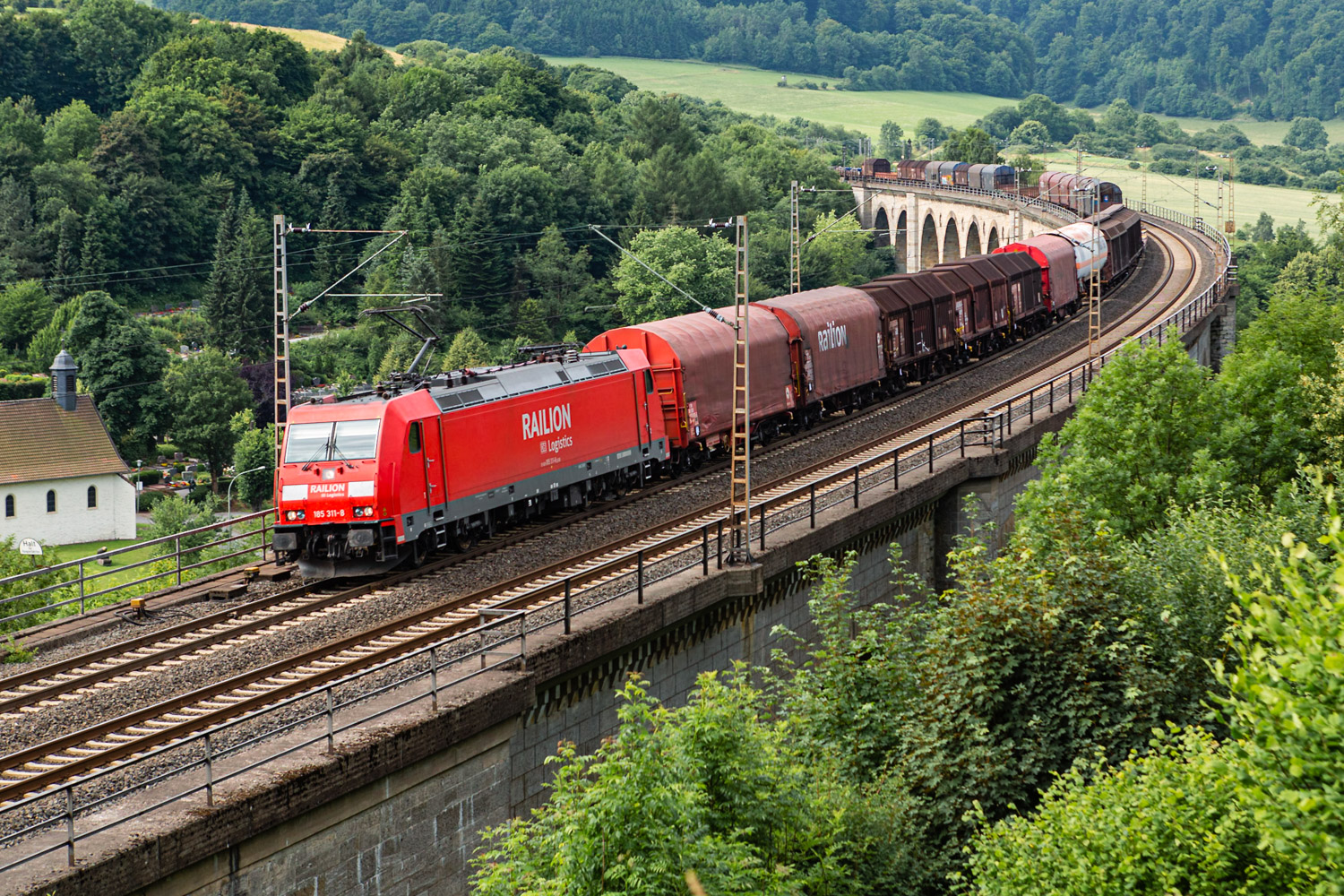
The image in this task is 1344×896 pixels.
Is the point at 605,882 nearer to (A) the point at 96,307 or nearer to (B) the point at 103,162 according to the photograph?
(A) the point at 96,307

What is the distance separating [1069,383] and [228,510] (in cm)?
5474

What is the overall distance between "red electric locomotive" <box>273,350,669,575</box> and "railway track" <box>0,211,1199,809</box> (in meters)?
1.04

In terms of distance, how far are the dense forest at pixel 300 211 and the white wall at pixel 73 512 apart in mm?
11086

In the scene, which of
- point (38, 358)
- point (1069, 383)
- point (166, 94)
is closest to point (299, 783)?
point (1069, 383)

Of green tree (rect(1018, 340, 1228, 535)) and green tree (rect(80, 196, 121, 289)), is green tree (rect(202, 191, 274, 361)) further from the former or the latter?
Answer: green tree (rect(1018, 340, 1228, 535))

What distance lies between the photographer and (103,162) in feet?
415

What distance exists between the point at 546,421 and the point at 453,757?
14179 mm

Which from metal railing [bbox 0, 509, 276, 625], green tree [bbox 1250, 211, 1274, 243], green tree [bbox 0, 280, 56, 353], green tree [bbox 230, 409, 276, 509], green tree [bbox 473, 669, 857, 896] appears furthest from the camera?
green tree [bbox 1250, 211, 1274, 243]

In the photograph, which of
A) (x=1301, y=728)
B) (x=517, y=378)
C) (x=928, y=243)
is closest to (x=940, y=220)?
(x=928, y=243)

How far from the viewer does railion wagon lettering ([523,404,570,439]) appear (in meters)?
30.4

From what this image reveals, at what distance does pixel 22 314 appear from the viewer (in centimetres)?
11100

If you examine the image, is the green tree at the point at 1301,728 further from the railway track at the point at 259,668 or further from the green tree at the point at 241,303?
the green tree at the point at 241,303

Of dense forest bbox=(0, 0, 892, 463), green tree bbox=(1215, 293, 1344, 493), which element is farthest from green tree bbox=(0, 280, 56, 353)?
green tree bbox=(1215, 293, 1344, 493)

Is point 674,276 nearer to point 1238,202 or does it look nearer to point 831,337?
point 831,337
